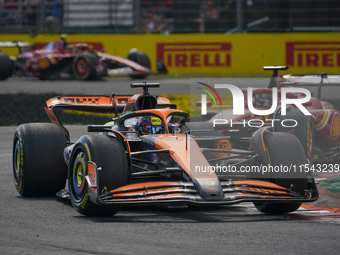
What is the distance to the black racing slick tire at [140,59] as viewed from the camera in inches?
755

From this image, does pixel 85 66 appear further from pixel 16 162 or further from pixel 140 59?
pixel 16 162

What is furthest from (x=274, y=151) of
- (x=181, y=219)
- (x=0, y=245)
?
(x=0, y=245)

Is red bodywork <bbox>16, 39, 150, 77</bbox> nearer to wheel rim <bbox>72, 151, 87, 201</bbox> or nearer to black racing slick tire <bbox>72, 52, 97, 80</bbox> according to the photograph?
black racing slick tire <bbox>72, 52, 97, 80</bbox>

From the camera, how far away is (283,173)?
6.01 metres

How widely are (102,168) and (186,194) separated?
77cm

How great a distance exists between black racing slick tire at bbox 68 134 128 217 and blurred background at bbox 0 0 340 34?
47.6 ft

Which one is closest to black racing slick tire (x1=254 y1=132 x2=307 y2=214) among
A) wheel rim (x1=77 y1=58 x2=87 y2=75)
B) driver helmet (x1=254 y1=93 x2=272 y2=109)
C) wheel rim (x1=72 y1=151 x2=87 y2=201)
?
wheel rim (x1=72 y1=151 x2=87 y2=201)

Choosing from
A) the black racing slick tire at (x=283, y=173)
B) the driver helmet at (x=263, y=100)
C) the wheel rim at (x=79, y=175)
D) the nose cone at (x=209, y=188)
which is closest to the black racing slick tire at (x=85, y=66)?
the driver helmet at (x=263, y=100)

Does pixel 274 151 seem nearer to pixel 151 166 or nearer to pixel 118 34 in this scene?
pixel 151 166

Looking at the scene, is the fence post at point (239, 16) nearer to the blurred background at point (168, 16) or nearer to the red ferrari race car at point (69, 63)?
the blurred background at point (168, 16)

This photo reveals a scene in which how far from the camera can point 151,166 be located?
21.3ft

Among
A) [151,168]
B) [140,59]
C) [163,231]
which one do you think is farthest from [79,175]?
[140,59]

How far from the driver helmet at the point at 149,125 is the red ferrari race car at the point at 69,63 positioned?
38.1ft

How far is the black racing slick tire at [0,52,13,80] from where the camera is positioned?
1800 centimetres
